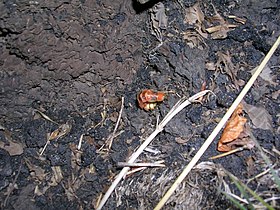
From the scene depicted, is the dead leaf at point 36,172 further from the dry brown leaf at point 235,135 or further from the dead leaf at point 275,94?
the dead leaf at point 275,94

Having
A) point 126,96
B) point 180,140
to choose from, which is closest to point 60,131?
point 126,96

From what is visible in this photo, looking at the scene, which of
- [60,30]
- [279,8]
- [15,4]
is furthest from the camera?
[279,8]

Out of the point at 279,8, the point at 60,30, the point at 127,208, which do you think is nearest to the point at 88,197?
the point at 127,208

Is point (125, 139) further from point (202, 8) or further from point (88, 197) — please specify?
point (202, 8)

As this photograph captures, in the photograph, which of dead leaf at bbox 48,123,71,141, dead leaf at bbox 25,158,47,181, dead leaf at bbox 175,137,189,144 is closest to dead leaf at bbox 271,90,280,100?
dead leaf at bbox 175,137,189,144

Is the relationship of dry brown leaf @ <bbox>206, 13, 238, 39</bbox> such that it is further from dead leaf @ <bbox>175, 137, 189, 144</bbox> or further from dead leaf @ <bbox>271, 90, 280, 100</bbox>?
dead leaf @ <bbox>175, 137, 189, 144</bbox>

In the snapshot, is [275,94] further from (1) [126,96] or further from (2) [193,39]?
(1) [126,96]

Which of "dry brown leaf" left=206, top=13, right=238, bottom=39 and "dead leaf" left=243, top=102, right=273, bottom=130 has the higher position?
"dry brown leaf" left=206, top=13, right=238, bottom=39
